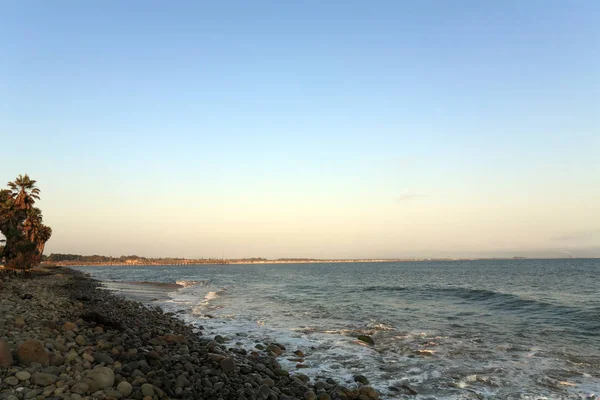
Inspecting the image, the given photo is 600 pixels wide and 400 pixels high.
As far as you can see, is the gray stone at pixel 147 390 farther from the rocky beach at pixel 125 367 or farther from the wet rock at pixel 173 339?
the wet rock at pixel 173 339

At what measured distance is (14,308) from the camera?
49.3 ft

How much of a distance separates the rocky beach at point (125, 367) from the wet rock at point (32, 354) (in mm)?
18

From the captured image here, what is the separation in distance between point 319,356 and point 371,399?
Result: 16.0ft

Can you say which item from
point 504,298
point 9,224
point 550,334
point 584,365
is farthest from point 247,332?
point 9,224

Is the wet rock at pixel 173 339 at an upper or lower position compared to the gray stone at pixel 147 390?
lower

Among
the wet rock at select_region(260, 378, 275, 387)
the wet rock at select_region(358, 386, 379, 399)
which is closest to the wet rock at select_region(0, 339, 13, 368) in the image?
the wet rock at select_region(260, 378, 275, 387)

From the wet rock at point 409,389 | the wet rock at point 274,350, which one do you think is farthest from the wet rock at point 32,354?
the wet rock at point 409,389

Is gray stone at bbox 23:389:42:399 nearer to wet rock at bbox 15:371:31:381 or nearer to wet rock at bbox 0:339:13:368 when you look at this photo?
wet rock at bbox 15:371:31:381

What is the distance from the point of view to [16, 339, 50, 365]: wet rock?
7879mm

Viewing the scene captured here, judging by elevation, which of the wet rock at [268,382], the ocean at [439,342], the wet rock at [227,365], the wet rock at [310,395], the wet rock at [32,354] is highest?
the wet rock at [32,354]

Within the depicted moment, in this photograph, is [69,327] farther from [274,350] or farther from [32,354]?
[274,350]

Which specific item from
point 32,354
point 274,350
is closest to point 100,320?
point 32,354

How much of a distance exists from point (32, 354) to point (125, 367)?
1.99 m

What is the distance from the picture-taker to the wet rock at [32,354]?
7879 millimetres
